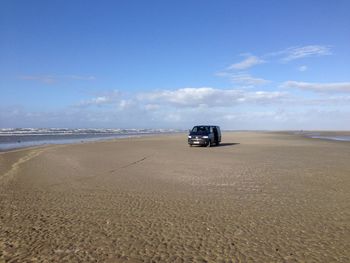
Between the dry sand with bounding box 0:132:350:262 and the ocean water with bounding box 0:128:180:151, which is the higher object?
the ocean water with bounding box 0:128:180:151

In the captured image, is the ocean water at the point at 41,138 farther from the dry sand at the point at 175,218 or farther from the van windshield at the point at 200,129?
the dry sand at the point at 175,218

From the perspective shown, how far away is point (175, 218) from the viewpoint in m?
6.71

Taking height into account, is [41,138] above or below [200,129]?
below

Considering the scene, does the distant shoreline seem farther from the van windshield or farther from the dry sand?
the dry sand

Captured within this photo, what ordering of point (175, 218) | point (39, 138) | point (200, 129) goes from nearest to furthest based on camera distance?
point (175, 218) → point (200, 129) → point (39, 138)

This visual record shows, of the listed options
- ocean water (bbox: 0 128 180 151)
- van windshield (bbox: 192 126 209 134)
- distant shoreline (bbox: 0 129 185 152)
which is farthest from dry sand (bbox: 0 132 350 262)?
ocean water (bbox: 0 128 180 151)

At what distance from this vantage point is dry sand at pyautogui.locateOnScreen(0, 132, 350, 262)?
492 centimetres

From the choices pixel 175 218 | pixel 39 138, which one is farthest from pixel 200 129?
pixel 39 138

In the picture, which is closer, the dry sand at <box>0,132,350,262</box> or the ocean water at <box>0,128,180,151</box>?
the dry sand at <box>0,132,350,262</box>

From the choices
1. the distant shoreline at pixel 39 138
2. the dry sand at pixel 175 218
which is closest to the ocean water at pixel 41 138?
the distant shoreline at pixel 39 138

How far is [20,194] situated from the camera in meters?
9.02

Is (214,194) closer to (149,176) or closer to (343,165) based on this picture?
(149,176)

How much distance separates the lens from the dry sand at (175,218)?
492 centimetres

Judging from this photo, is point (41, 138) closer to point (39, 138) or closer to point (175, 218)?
point (39, 138)
